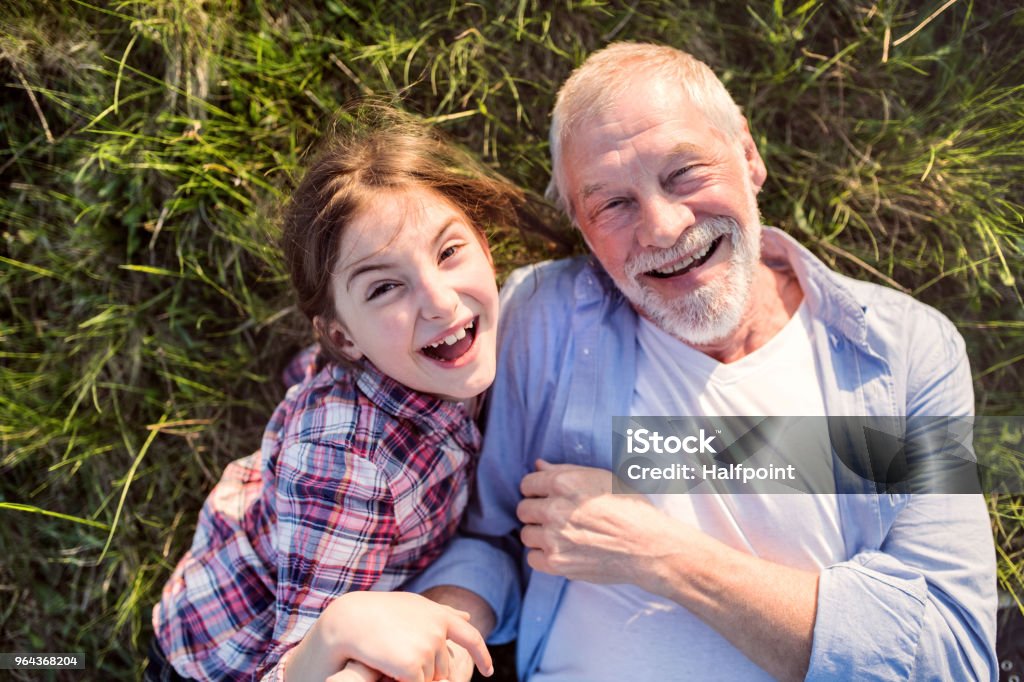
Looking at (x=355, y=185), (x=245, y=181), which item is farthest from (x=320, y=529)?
(x=245, y=181)

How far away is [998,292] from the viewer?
291cm

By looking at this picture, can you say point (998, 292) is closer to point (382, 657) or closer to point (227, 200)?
point (382, 657)

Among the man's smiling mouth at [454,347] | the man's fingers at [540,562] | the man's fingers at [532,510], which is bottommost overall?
the man's fingers at [540,562]

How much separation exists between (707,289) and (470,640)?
1.33 meters

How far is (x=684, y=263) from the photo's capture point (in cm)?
235

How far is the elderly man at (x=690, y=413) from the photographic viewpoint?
2.24 metres

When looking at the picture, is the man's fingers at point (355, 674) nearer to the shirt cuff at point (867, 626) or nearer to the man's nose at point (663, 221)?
the shirt cuff at point (867, 626)

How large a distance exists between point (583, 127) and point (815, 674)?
6.12 feet

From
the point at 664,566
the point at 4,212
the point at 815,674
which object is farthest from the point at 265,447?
the point at 815,674

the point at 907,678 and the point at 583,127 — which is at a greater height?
the point at 583,127

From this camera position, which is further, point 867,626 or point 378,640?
point 867,626

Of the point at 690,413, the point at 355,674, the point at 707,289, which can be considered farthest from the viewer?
the point at 690,413

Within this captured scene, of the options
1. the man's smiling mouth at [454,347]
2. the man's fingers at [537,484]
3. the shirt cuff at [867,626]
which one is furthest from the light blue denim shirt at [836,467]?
the man's smiling mouth at [454,347]

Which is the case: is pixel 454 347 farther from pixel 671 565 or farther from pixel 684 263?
pixel 671 565
